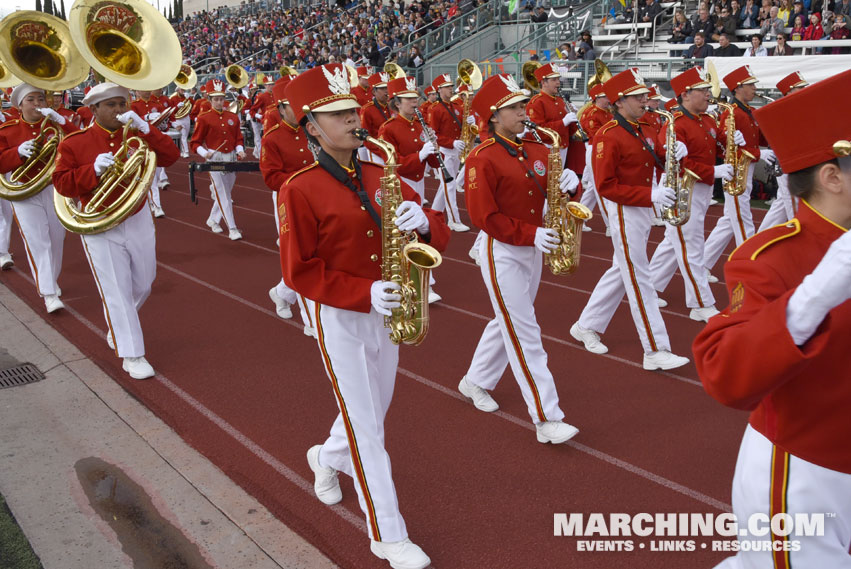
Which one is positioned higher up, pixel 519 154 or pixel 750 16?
pixel 519 154

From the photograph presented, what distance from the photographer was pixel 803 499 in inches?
81.0

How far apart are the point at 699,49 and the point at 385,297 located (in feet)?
47.6

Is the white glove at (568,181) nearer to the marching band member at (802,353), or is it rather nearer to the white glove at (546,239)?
the white glove at (546,239)

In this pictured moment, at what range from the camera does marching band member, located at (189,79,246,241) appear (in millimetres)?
10898

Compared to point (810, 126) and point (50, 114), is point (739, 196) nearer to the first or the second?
point (810, 126)

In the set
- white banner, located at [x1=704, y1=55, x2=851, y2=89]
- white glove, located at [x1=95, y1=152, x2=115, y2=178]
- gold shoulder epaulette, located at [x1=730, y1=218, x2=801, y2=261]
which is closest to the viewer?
gold shoulder epaulette, located at [x1=730, y1=218, x2=801, y2=261]

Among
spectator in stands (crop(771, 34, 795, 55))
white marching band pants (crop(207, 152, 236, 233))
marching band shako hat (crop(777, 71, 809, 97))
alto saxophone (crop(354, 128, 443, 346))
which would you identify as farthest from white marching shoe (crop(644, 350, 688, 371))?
spectator in stands (crop(771, 34, 795, 55))

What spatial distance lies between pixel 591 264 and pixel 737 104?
2395 mm

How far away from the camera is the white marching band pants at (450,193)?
11195 millimetres

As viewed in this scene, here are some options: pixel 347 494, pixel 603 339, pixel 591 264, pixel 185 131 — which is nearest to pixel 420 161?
pixel 591 264

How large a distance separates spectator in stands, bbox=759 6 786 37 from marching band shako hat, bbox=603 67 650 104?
11276mm

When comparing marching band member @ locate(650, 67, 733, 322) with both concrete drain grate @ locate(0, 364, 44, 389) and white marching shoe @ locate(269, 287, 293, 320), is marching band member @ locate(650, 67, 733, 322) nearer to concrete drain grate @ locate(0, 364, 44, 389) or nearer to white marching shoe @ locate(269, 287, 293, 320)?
white marching shoe @ locate(269, 287, 293, 320)

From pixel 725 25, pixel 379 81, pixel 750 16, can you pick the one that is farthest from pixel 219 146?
pixel 750 16

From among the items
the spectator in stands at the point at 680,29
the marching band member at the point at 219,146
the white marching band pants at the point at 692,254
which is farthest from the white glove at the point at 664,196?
the spectator in stands at the point at 680,29
